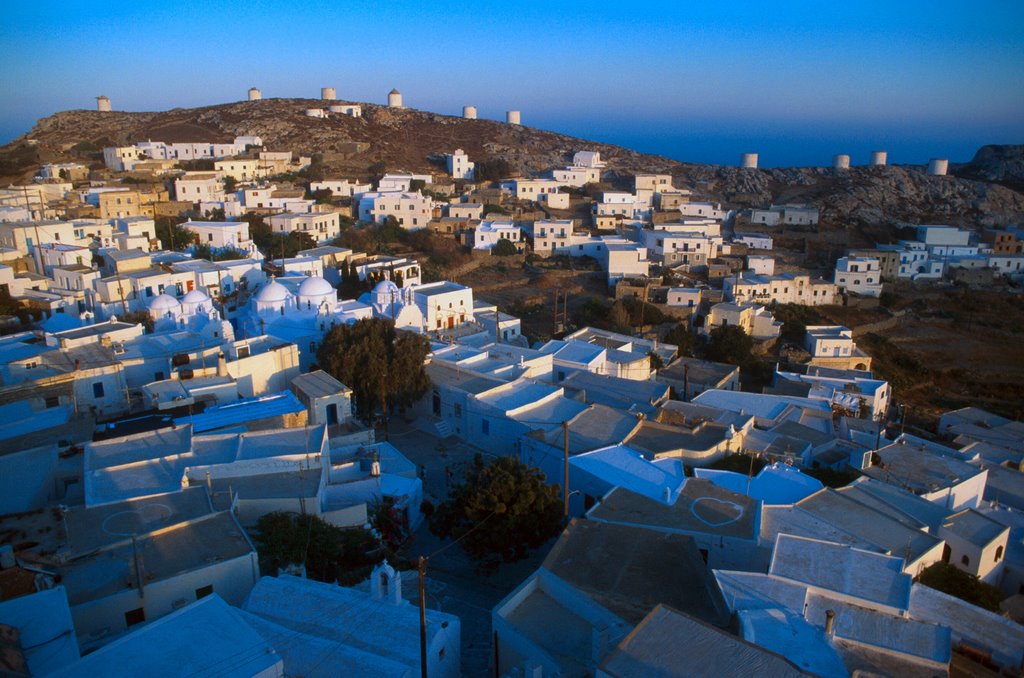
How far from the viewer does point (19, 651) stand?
23.1ft

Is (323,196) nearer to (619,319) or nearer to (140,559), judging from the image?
(619,319)

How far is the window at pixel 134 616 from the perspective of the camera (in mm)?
9042

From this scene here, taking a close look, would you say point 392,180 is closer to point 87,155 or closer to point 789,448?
point 87,155

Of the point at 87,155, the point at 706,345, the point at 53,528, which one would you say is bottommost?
the point at 706,345

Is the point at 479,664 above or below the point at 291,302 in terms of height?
below

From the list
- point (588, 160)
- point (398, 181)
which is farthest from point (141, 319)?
point (588, 160)

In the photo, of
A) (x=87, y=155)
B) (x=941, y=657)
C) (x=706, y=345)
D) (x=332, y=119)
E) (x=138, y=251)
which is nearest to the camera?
(x=941, y=657)

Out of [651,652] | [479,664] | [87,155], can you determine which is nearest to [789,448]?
[479,664]

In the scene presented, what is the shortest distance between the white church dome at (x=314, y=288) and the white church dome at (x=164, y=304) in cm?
395

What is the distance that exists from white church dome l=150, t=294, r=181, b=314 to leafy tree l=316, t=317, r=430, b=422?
698 centimetres

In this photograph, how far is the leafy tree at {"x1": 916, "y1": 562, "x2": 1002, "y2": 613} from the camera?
10570mm

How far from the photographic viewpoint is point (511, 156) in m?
67.7

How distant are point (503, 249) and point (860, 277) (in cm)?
2014

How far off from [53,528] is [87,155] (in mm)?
54741
